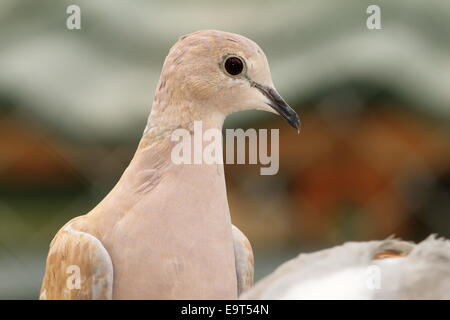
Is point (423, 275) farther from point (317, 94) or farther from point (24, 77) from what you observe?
point (24, 77)

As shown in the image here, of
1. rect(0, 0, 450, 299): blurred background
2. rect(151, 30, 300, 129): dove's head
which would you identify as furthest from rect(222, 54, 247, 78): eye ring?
rect(0, 0, 450, 299): blurred background

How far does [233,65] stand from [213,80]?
0.03 metres

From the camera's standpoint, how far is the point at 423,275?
77 cm

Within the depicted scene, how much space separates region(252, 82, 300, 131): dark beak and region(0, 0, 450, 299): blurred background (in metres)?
0.14

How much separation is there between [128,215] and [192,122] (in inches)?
5.6

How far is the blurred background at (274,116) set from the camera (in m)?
1.06

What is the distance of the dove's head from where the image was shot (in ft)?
2.81

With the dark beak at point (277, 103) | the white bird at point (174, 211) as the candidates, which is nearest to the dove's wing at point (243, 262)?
the white bird at point (174, 211)

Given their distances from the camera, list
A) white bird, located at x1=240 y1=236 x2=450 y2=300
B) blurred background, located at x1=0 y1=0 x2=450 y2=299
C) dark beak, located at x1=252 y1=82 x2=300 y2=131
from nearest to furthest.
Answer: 1. white bird, located at x1=240 y1=236 x2=450 y2=300
2. dark beak, located at x1=252 y1=82 x2=300 y2=131
3. blurred background, located at x1=0 y1=0 x2=450 y2=299

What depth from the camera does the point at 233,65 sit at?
867mm

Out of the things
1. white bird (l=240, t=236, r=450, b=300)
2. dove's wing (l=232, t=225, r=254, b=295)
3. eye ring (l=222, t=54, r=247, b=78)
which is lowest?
white bird (l=240, t=236, r=450, b=300)

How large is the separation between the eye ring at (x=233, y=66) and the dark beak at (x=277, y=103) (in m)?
0.03

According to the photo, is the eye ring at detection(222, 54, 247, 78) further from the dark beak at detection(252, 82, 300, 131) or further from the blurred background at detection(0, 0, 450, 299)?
the blurred background at detection(0, 0, 450, 299)
